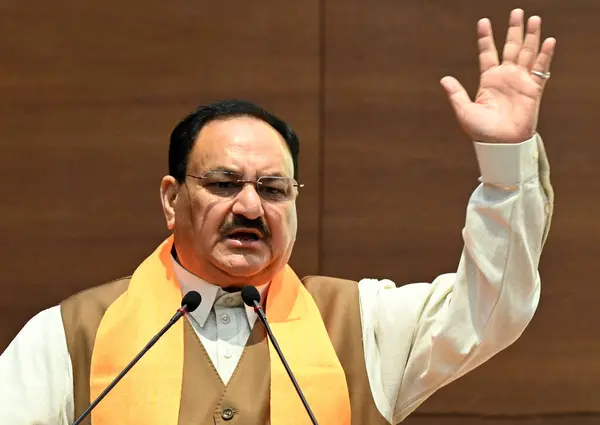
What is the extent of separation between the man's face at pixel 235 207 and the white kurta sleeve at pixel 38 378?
32 centimetres

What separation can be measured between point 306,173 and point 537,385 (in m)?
0.97

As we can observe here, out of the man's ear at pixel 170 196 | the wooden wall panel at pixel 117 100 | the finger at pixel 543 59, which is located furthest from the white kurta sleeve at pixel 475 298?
the wooden wall panel at pixel 117 100

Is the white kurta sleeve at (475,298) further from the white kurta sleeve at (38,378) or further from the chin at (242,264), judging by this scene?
the white kurta sleeve at (38,378)

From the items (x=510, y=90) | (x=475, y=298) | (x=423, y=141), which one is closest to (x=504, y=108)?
(x=510, y=90)

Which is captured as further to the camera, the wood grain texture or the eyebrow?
the wood grain texture

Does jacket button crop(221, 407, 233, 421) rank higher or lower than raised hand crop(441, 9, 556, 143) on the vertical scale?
lower

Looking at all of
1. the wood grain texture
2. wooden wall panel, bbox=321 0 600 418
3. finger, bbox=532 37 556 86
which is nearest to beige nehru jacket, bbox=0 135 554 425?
finger, bbox=532 37 556 86

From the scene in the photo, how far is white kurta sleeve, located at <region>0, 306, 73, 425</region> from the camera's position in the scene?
6.70 feet

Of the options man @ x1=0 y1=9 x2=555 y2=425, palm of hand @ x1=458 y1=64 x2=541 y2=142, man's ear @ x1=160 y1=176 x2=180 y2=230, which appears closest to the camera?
palm of hand @ x1=458 y1=64 x2=541 y2=142

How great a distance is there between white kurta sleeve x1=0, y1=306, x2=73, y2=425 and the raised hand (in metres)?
0.93

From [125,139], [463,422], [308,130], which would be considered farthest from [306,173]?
[463,422]

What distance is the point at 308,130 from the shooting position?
3.19m

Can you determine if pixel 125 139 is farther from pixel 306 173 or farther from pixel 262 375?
pixel 262 375

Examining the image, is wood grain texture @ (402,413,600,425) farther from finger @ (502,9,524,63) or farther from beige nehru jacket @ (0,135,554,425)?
finger @ (502,9,524,63)
